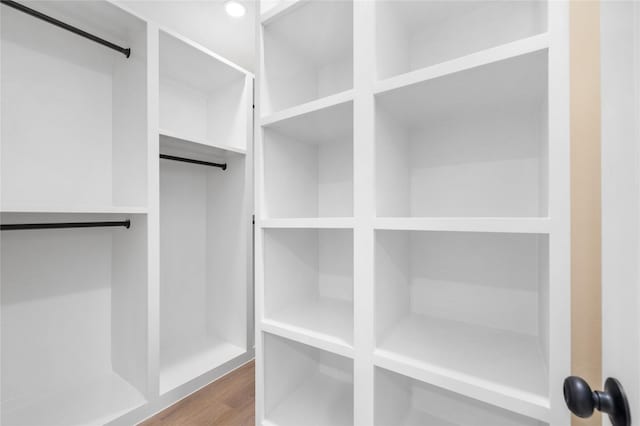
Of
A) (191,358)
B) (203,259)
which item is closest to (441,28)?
(203,259)

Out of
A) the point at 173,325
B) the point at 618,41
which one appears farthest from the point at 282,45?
the point at 173,325

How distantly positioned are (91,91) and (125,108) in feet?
0.66

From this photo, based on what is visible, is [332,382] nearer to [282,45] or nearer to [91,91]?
[282,45]

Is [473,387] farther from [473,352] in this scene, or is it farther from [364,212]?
[364,212]

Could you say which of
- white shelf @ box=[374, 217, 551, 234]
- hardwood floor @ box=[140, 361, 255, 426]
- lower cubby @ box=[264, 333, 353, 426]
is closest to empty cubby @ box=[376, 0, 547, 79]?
white shelf @ box=[374, 217, 551, 234]

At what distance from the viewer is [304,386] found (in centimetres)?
129

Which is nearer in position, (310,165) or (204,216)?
(310,165)

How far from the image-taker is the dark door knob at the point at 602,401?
39 cm

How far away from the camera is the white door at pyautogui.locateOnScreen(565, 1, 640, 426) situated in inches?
14.7

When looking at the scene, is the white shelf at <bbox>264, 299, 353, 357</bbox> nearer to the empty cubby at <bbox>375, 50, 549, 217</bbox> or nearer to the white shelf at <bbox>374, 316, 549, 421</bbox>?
the white shelf at <bbox>374, 316, 549, 421</bbox>

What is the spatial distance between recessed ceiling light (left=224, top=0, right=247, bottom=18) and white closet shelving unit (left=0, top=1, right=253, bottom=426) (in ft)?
0.87

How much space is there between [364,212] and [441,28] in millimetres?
787

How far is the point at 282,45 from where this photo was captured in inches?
47.6

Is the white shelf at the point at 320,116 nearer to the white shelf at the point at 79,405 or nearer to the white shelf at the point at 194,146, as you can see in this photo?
the white shelf at the point at 194,146
